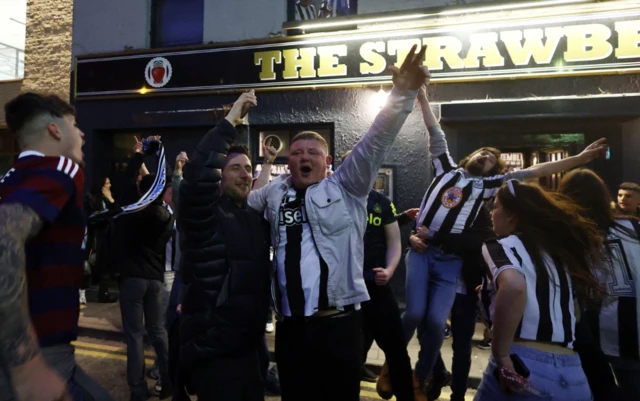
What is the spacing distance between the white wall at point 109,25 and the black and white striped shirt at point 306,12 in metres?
3.30

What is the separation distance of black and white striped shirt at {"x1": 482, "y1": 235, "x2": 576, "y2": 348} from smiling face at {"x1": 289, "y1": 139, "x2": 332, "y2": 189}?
3.60 feet

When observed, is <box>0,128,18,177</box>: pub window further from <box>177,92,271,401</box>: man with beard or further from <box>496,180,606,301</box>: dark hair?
<box>496,180,606,301</box>: dark hair

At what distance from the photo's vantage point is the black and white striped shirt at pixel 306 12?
7.86 m

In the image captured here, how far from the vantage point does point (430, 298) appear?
12.6 ft

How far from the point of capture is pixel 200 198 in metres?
2.31

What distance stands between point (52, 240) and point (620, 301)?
2.90 m

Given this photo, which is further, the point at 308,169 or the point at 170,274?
the point at 170,274

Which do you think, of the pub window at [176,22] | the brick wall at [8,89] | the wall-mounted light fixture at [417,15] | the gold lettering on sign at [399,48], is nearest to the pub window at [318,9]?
the wall-mounted light fixture at [417,15]

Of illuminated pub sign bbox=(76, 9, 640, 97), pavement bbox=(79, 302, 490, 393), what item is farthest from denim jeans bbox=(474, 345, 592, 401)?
illuminated pub sign bbox=(76, 9, 640, 97)

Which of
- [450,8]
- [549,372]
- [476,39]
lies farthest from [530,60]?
[549,372]

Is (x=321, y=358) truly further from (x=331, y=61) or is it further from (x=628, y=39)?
(x=628, y=39)

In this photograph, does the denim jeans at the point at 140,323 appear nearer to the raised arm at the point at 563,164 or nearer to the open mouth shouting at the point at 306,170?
the open mouth shouting at the point at 306,170

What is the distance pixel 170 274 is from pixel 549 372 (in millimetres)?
3965

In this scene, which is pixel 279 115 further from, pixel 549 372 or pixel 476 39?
pixel 549 372
